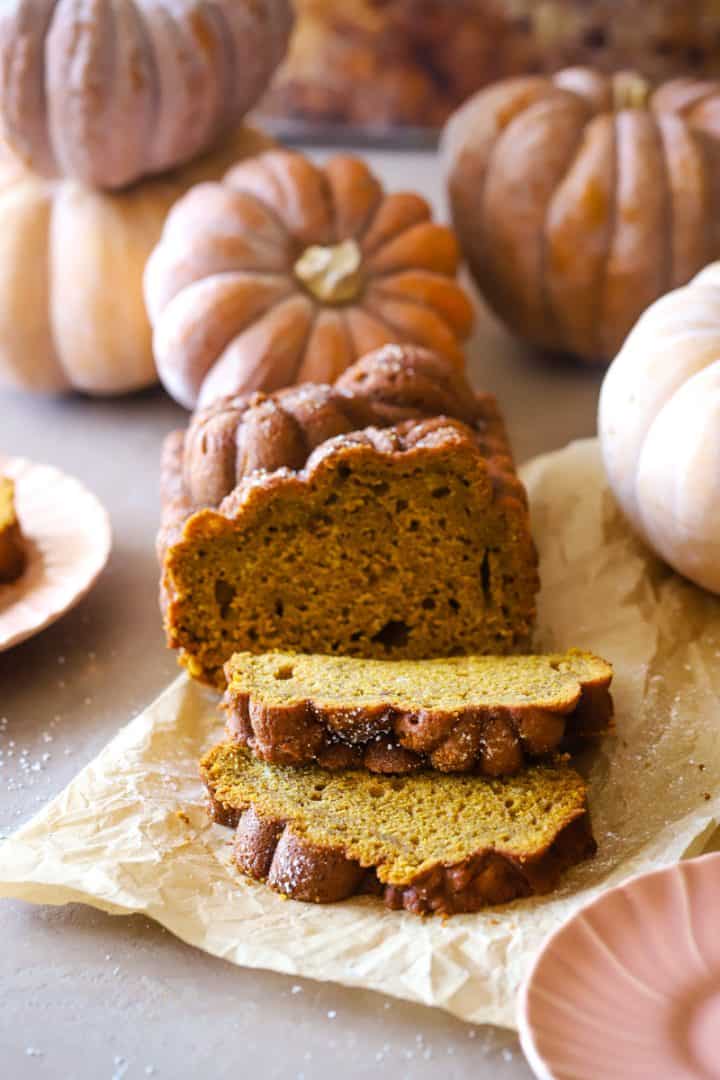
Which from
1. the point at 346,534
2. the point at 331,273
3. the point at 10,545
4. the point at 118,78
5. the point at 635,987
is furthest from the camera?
the point at 118,78

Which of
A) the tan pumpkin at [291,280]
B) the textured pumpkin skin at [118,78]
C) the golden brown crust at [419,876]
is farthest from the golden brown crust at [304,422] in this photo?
the textured pumpkin skin at [118,78]

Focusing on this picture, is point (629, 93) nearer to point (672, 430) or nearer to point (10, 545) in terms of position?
point (672, 430)

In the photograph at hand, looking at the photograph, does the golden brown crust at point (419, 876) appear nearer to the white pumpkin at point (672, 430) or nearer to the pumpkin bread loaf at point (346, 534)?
the pumpkin bread loaf at point (346, 534)

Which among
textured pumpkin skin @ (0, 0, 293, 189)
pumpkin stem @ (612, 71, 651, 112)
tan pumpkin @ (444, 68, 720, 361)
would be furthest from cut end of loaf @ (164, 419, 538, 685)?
pumpkin stem @ (612, 71, 651, 112)

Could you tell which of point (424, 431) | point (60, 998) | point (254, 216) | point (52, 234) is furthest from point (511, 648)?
point (52, 234)

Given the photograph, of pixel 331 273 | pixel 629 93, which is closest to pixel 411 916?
pixel 331 273

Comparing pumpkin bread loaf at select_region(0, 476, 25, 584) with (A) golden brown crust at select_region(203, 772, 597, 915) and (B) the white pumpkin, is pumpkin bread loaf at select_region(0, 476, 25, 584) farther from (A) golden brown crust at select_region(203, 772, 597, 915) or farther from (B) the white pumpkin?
(B) the white pumpkin

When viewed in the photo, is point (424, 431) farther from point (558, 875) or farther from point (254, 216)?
point (254, 216)
